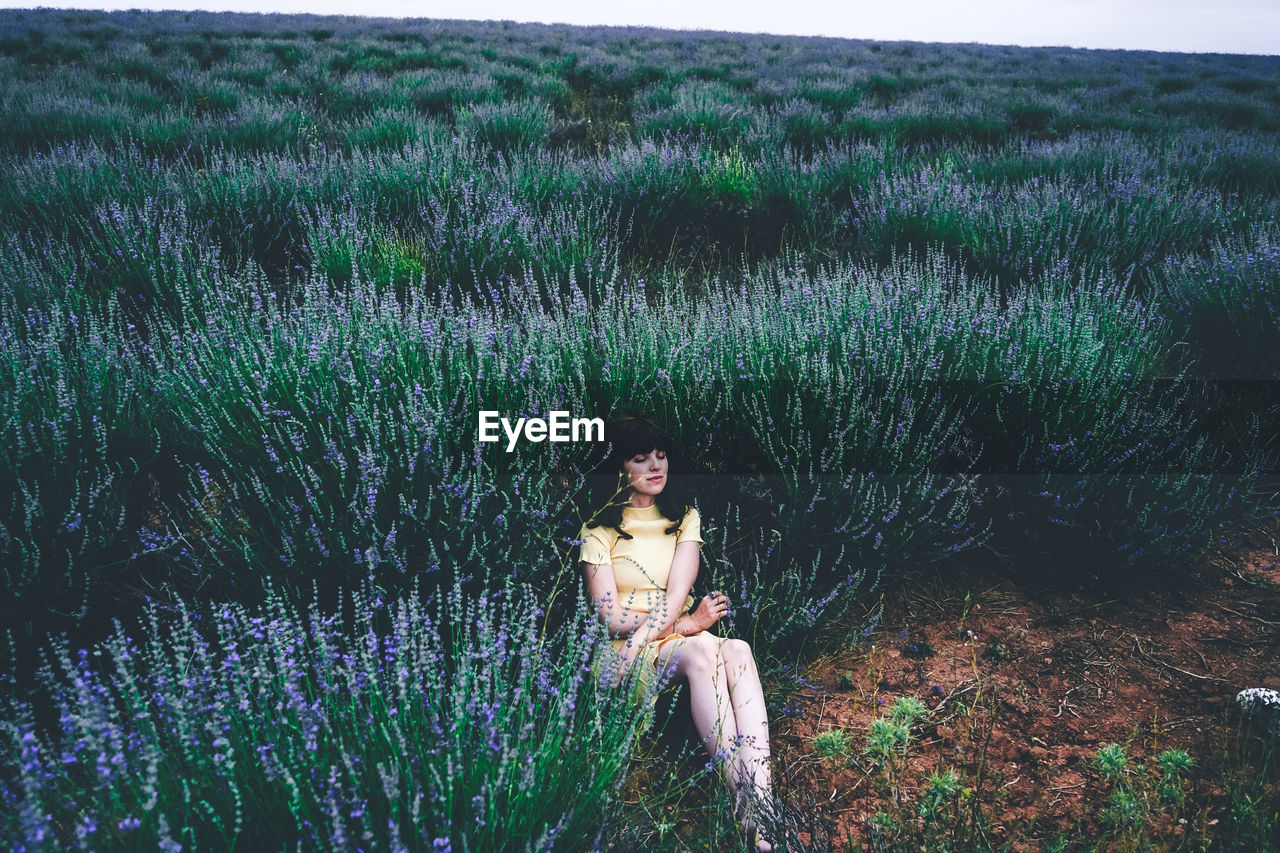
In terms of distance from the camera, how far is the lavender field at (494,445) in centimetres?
137

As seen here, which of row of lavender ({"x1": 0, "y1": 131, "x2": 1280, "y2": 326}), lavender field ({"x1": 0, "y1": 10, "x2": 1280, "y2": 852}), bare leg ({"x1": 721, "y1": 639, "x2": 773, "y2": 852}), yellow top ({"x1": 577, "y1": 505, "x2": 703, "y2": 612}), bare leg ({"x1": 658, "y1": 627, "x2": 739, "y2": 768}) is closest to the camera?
lavender field ({"x1": 0, "y1": 10, "x2": 1280, "y2": 852})

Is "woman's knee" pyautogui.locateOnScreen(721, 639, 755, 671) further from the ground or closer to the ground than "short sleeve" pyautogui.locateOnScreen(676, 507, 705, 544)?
closer to the ground

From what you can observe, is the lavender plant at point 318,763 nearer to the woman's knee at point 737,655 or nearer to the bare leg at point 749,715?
the bare leg at point 749,715

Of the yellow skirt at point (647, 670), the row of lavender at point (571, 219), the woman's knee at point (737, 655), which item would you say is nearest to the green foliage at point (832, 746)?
the woman's knee at point (737, 655)

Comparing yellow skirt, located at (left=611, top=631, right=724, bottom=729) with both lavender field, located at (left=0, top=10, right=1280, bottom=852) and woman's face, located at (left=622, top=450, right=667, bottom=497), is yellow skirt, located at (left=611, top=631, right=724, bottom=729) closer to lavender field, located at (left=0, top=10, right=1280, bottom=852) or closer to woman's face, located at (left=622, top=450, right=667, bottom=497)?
lavender field, located at (left=0, top=10, right=1280, bottom=852)

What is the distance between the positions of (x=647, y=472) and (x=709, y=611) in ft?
1.57

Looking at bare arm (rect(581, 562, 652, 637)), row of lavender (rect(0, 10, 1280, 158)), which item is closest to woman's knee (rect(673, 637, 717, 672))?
bare arm (rect(581, 562, 652, 637))

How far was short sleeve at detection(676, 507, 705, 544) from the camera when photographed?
230 cm

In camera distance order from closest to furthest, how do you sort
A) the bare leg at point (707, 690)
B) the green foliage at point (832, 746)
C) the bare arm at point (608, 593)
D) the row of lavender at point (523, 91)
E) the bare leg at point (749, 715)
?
the bare leg at point (749, 715) → the bare leg at point (707, 690) → the green foliage at point (832, 746) → the bare arm at point (608, 593) → the row of lavender at point (523, 91)

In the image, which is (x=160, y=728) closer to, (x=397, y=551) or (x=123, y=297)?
(x=397, y=551)

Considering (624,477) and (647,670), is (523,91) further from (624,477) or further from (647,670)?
(647,670)

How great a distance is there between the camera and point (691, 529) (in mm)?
2322

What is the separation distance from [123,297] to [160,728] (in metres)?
2.81

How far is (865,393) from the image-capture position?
9.25ft
